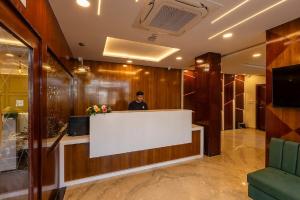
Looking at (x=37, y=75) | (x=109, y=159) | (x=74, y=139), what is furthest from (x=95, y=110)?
(x=37, y=75)

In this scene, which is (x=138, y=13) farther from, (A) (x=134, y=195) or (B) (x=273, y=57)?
(A) (x=134, y=195)

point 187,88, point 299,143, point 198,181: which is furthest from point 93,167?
point 187,88

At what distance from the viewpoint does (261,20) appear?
2396 mm

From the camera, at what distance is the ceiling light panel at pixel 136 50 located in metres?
4.00

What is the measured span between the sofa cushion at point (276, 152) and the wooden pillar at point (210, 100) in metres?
1.62

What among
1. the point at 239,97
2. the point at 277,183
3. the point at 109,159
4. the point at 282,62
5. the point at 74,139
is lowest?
the point at 109,159

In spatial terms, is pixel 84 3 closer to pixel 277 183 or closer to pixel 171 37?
pixel 171 37

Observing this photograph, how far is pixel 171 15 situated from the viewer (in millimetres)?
2172

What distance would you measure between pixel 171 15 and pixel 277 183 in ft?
8.40

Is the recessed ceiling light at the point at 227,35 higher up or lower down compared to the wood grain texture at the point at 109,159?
higher up

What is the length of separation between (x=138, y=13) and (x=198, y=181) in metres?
2.99

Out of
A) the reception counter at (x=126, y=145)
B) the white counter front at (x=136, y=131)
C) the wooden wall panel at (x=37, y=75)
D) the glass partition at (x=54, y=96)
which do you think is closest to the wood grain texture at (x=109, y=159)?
the reception counter at (x=126, y=145)

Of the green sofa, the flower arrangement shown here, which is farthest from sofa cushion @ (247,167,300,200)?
the flower arrangement

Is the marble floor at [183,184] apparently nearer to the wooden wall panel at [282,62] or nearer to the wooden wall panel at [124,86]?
the wooden wall panel at [282,62]
